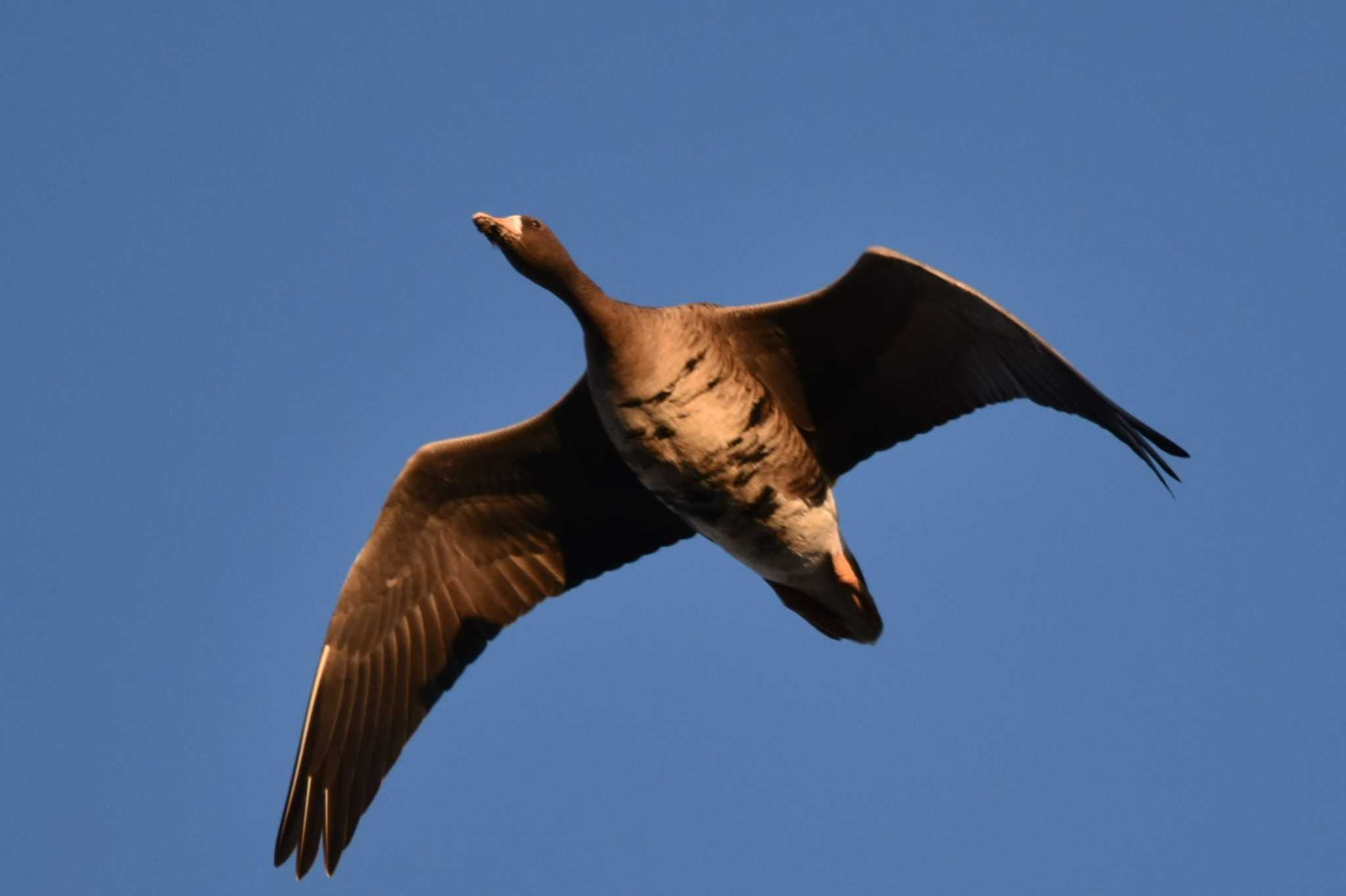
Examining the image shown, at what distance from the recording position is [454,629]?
13.1 meters

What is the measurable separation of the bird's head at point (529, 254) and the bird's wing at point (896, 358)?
1.21 metres

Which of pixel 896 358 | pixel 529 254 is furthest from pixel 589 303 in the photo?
pixel 896 358

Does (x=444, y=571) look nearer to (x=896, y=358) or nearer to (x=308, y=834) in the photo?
(x=308, y=834)

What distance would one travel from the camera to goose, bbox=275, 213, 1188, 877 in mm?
11180

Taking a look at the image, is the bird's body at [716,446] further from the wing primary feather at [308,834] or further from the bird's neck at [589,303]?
the wing primary feather at [308,834]

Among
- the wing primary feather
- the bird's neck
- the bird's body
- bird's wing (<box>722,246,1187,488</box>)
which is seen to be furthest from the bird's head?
the wing primary feather

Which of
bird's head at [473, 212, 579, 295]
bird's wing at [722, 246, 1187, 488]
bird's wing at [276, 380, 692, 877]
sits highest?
bird's head at [473, 212, 579, 295]

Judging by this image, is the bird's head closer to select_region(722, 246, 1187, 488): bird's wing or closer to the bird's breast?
the bird's breast

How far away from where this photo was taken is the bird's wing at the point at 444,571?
12555 mm

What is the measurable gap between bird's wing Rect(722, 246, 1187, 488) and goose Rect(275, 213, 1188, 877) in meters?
0.01

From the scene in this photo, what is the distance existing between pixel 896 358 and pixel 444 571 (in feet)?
12.4

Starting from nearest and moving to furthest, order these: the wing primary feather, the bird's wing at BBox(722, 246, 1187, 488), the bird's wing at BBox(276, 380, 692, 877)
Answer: the bird's wing at BBox(722, 246, 1187, 488), the wing primary feather, the bird's wing at BBox(276, 380, 692, 877)

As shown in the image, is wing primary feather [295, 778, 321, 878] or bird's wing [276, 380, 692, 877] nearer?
wing primary feather [295, 778, 321, 878]

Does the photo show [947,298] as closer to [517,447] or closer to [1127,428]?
[1127,428]
